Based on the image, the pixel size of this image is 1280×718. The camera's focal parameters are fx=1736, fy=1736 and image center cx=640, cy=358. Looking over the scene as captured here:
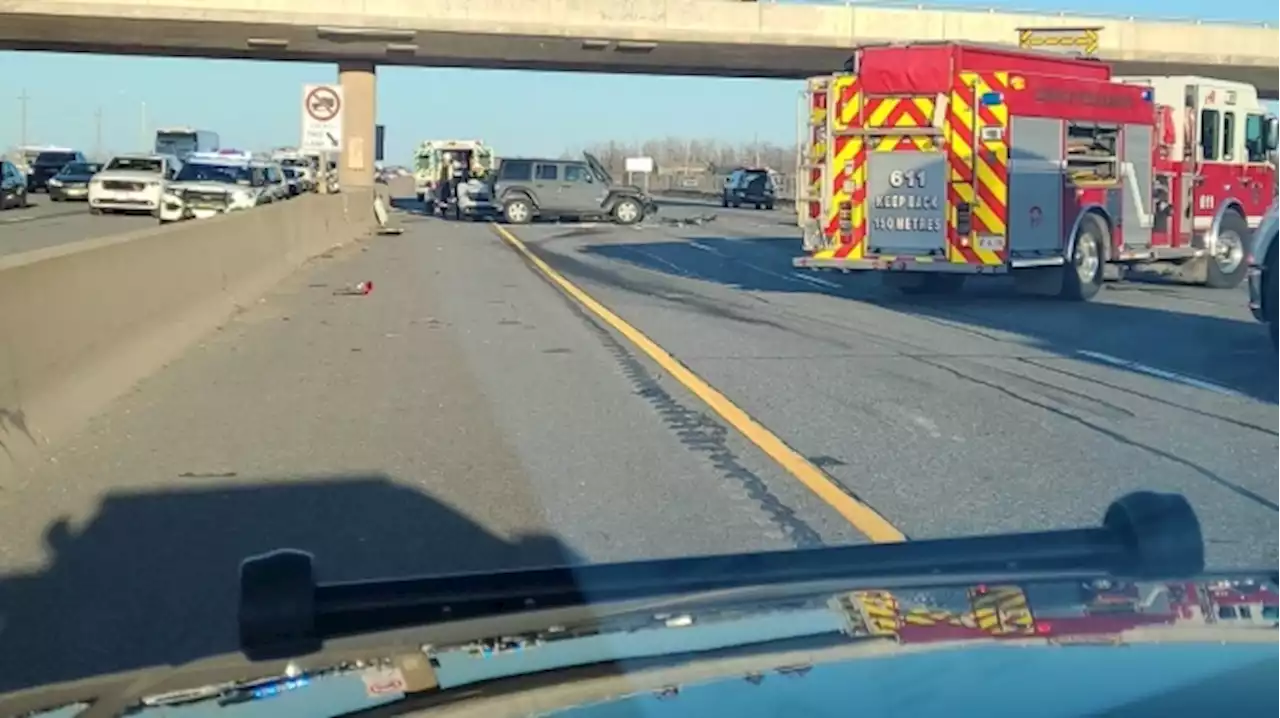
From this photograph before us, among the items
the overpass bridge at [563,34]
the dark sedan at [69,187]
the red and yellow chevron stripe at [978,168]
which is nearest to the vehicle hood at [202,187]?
the overpass bridge at [563,34]

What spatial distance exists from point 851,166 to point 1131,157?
4176 mm

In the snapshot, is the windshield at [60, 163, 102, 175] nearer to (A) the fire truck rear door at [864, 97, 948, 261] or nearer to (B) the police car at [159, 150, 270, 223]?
(B) the police car at [159, 150, 270, 223]

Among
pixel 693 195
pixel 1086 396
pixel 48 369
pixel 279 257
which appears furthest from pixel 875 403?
pixel 693 195

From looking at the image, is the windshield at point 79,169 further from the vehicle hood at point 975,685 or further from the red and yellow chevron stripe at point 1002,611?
the vehicle hood at point 975,685

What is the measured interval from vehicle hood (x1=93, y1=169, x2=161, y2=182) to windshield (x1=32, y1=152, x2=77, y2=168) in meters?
28.1

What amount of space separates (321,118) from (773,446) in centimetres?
2730

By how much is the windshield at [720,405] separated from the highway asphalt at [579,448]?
4 cm

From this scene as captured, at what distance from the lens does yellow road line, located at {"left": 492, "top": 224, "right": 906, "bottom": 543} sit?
27.3 feet

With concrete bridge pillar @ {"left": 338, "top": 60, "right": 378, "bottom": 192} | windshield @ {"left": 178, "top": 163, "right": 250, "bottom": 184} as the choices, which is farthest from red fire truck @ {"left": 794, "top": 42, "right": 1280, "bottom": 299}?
concrete bridge pillar @ {"left": 338, "top": 60, "right": 378, "bottom": 192}

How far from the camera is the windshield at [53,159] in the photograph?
7588 cm

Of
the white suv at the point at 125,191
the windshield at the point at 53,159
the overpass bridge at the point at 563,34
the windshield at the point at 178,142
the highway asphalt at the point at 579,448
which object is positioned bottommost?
the highway asphalt at the point at 579,448

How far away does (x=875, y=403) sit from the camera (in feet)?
41.1

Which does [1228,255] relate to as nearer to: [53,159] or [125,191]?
[125,191]

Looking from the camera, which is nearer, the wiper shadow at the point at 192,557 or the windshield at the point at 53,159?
the wiper shadow at the point at 192,557
